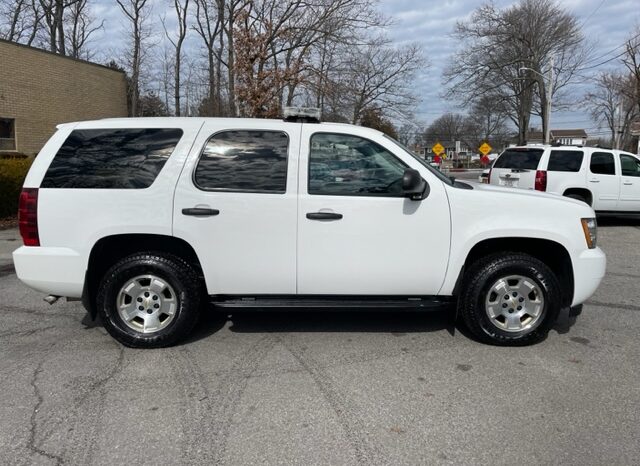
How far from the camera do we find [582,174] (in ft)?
36.2

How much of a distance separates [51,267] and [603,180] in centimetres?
1122

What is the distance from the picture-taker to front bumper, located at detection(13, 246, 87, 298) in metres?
4.04

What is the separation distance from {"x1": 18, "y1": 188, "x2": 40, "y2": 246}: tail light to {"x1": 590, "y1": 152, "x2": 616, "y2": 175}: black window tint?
11093mm

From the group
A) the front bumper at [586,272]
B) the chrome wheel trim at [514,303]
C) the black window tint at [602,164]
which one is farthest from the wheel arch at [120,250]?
the black window tint at [602,164]

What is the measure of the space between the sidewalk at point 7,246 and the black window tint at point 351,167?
18.7 feet

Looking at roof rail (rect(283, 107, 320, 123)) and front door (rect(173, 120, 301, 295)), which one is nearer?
front door (rect(173, 120, 301, 295))

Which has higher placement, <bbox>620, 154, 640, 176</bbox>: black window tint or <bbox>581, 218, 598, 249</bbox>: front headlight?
<bbox>620, 154, 640, 176</bbox>: black window tint

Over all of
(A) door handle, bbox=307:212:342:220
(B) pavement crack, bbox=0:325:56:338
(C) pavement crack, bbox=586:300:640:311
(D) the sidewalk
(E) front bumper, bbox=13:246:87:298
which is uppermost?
(A) door handle, bbox=307:212:342:220

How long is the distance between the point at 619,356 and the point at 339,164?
2823 mm

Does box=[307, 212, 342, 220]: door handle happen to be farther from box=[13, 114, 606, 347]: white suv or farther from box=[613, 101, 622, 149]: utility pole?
box=[613, 101, 622, 149]: utility pole

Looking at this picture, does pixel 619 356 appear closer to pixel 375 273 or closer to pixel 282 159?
pixel 375 273

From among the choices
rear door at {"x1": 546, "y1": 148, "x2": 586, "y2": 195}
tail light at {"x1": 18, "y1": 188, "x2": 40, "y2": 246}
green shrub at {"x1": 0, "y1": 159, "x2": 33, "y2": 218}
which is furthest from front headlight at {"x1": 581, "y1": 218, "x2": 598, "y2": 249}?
green shrub at {"x1": 0, "y1": 159, "x2": 33, "y2": 218}

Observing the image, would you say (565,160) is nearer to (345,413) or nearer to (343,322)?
(343,322)

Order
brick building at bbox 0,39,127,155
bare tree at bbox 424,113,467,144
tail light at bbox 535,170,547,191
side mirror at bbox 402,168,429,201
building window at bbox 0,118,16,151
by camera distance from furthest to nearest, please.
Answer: bare tree at bbox 424,113,467,144 < building window at bbox 0,118,16,151 < brick building at bbox 0,39,127,155 < tail light at bbox 535,170,547,191 < side mirror at bbox 402,168,429,201
